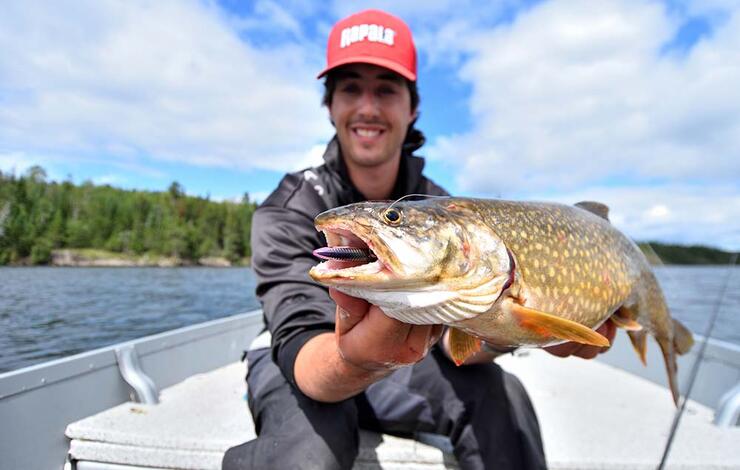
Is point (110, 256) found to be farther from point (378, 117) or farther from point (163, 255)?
point (378, 117)

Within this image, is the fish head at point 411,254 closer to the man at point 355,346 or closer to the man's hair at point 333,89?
the man at point 355,346

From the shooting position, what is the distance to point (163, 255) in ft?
230

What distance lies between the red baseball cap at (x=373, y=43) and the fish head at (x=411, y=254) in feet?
5.39

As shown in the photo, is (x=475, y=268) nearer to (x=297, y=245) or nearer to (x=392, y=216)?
(x=392, y=216)

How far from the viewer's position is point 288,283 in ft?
8.36

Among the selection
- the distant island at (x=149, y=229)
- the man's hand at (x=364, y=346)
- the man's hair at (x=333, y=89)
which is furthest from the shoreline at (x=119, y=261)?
the man's hand at (x=364, y=346)

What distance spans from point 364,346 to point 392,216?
449 mm

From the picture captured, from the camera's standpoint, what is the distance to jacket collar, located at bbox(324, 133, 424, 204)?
316 centimetres

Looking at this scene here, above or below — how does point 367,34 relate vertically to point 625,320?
above

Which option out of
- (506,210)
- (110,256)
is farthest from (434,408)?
(110,256)

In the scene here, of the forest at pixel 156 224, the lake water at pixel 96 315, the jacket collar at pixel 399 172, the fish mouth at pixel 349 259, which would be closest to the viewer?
the fish mouth at pixel 349 259

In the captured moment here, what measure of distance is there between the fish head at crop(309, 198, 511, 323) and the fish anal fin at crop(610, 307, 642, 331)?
52.3 inches

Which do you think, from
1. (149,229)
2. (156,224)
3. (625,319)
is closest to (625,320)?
(625,319)

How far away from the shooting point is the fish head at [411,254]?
1.29m
